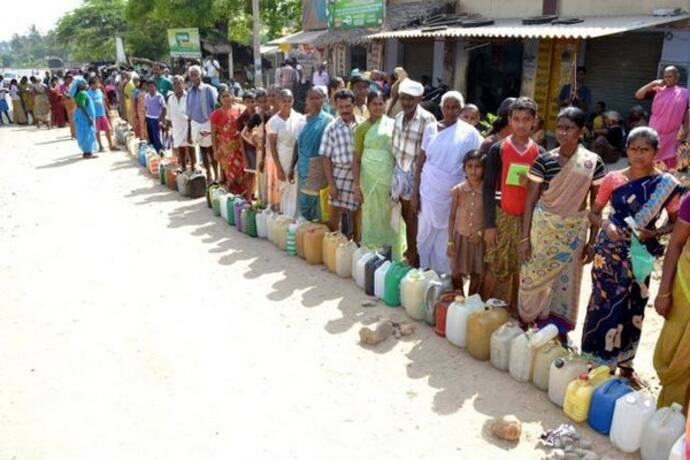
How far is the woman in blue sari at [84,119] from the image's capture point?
11055mm

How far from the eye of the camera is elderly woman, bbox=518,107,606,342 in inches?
134

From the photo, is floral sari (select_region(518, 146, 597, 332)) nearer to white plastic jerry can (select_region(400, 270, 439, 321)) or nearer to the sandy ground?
the sandy ground

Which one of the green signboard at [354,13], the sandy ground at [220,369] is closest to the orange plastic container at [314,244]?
the sandy ground at [220,369]

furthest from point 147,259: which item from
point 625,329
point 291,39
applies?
point 291,39

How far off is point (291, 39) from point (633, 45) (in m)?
11.6

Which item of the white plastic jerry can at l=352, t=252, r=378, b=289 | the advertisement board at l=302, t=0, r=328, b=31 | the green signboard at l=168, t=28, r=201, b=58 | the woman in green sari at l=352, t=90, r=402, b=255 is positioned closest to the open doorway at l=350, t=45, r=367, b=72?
the advertisement board at l=302, t=0, r=328, b=31

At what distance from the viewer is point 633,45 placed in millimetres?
10945

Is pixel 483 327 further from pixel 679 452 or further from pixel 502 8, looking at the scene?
pixel 502 8

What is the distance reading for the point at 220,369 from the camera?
3.83 metres

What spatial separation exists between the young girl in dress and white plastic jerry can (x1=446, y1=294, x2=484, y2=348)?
33cm

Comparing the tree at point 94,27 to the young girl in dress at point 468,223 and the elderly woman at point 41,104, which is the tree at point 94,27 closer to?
the elderly woman at point 41,104

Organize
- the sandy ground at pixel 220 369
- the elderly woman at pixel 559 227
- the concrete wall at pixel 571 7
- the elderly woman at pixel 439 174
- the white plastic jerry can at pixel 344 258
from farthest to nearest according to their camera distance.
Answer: the concrete wall at pixel 571 7 < the white plastic jerry can at pixel 344 258 < the elderly woman at pixel 439 174 < the elderly woman at pixel 559 227 < the sandy ground at pixel 220 369

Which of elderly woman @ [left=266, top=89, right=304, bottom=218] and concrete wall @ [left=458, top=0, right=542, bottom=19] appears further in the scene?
concrete wall @ [left=458, top=0, right=542, bottom=19]

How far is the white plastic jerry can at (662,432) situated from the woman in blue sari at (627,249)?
593 mm
